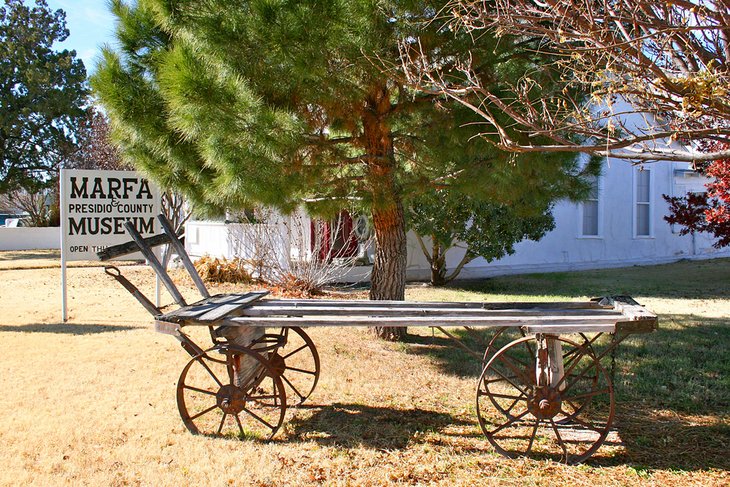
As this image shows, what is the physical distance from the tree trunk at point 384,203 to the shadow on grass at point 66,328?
350 centimetres

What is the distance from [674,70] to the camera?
4.32 meters

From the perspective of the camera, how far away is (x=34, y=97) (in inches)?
983

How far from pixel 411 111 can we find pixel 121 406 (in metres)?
4.01

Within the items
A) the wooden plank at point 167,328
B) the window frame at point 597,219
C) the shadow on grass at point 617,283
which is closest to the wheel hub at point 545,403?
the wooden plank at point 167,328

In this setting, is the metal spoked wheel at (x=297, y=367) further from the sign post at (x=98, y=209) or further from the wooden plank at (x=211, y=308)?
the sign post at (x=98, y=209)

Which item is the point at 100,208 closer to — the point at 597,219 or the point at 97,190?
the point at 97,190

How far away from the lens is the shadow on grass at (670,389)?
14.5ft

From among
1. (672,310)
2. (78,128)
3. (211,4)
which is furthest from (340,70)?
(78,128)

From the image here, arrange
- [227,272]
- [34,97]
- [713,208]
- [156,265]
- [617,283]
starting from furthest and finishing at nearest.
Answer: [34,97]
[617,283]
[713,208]
[227,272]
[156,265]

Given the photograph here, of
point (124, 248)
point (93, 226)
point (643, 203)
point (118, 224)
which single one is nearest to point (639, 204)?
point (643, 203)

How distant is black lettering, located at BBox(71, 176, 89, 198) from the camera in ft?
28.9

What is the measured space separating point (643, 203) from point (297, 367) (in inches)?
554

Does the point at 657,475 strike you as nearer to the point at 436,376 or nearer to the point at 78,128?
the point at 436,376

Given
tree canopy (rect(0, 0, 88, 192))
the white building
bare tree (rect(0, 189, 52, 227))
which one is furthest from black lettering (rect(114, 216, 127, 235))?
bare tree (rect(0, 189, 52, 227))
